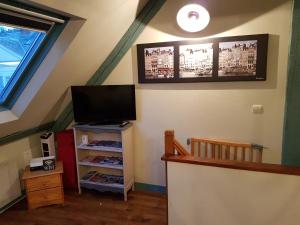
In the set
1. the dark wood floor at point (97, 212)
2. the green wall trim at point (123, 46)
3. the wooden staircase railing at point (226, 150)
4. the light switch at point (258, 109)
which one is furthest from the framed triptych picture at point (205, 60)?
the dark wood floor at point (97, 212)

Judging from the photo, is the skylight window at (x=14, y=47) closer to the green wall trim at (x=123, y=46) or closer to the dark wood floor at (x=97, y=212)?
the green wall trim at (x=123, y=46)

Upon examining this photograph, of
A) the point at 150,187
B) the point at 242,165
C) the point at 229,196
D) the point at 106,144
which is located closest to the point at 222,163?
the point at 242,165

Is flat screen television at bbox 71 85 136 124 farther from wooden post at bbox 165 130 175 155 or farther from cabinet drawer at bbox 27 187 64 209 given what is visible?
wooden post at bbox 165 130 175 155

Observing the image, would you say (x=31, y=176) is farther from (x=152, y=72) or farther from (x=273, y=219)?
(x=273, y=219)

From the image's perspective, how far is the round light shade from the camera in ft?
7.60

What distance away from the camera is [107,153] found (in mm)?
3291

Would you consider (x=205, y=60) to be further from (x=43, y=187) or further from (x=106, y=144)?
(x=43, y=187)

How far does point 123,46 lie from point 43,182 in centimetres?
190

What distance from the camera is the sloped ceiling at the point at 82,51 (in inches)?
80.8

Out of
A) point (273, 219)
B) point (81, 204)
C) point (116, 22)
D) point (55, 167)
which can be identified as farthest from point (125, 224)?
point (116, 22)

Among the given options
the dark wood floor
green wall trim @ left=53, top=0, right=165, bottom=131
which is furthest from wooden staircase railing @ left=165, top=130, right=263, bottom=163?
green wall trim @ left=53, top=0, right=165, bottom=131

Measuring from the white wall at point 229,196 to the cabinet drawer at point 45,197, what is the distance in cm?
155

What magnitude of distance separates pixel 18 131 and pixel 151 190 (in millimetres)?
1837

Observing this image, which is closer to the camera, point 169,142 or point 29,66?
point 169,142
